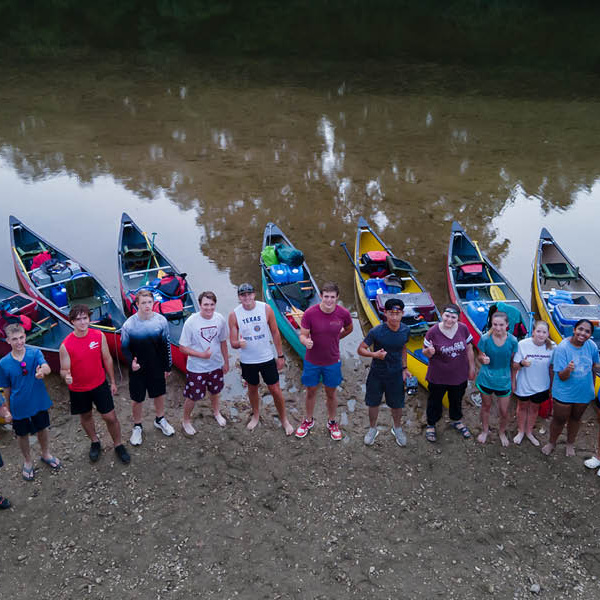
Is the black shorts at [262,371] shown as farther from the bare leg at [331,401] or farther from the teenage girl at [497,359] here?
the teenage girl at [497,359]

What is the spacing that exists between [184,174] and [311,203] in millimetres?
4179

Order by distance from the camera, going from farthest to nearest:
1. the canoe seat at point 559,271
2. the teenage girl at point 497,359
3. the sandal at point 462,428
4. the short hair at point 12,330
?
the canoe seat at point 559,271
the sandal at point 462,428
the teenage girl at point 497,359
the short hair at point 12,330

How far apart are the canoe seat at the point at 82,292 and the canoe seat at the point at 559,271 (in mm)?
8463

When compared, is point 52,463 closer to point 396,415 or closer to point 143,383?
point 143,383

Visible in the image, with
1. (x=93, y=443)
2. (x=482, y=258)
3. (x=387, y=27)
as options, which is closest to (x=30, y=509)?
(x=93, y=443)

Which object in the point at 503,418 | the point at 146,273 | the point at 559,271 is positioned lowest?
the point at 503,418

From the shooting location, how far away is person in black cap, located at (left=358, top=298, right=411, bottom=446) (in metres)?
6.18

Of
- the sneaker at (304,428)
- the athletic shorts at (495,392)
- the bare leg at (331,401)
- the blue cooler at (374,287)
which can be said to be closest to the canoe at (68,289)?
the sneaker at (304,428)

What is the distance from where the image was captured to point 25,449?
625 cm

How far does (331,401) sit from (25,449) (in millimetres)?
3669

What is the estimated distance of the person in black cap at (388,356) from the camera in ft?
20.3

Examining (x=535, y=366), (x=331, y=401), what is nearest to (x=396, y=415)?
(x=331, y=401)

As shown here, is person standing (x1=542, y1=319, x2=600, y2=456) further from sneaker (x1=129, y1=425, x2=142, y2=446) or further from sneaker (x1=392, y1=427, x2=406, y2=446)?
sneaker (x1=129, y1=425, x2=142, y2=446)

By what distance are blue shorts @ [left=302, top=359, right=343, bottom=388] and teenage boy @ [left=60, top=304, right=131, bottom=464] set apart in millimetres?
2263
